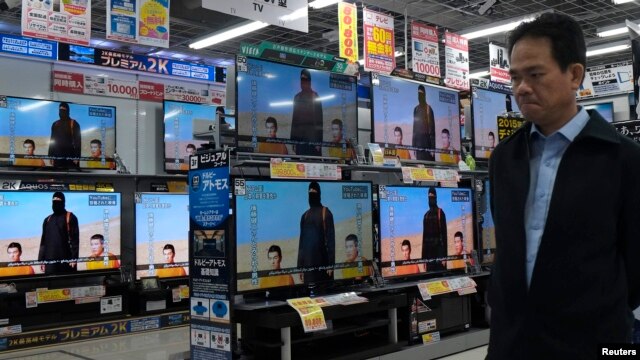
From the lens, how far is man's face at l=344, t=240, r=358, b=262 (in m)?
3.96

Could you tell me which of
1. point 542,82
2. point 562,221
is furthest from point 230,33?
point 562,221

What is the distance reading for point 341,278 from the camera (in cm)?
390

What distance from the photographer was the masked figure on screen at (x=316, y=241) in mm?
3695

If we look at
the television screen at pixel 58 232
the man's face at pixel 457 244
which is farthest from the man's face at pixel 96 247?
the man's face at pixel 457 244

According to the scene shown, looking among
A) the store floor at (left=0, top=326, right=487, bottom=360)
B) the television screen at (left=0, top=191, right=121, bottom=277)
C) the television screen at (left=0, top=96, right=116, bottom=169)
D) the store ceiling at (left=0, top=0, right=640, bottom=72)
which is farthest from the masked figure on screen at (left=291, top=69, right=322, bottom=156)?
the store ceiling at (left=0, top=0, right=640, bottom=72)

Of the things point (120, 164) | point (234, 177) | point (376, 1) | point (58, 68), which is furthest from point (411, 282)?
point (376, 1)

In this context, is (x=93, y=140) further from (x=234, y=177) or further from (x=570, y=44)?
(x=570, y=44)

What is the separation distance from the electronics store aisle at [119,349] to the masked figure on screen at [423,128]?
7.61 feet

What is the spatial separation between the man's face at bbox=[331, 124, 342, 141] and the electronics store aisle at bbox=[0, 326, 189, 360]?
1.86 meters

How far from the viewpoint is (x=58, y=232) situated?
549cm

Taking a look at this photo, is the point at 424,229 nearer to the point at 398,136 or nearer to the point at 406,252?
the point at 406,252

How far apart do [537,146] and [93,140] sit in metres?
5.53

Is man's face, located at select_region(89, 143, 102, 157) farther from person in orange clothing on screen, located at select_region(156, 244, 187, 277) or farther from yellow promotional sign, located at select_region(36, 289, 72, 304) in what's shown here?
yellow promotional sign, located at select_region(36, 289, 72, 304)

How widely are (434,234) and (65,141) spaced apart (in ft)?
12.4
